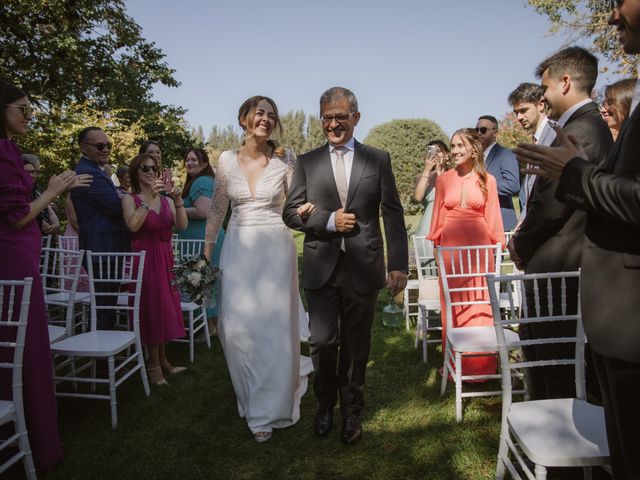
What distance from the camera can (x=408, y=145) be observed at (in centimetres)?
2017

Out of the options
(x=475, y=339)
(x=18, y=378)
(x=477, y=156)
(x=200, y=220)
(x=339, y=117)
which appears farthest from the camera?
(x=200, y=220)

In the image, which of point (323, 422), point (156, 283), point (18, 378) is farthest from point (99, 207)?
point (323, 422)

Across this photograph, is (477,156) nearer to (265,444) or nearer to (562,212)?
(562,212)

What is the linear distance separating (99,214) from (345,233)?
2811 millimetres

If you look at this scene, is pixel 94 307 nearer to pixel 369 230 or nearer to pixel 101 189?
pixel 101 189

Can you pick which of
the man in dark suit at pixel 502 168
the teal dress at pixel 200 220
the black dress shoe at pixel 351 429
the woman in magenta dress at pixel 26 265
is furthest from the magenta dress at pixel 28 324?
the man in dark suit at pixel 502 168

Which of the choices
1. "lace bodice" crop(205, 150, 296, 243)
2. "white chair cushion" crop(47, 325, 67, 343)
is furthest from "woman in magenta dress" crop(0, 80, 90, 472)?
"lace bodice" crop(205, 150, 296, 243)

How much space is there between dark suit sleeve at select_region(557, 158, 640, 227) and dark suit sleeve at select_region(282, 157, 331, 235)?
5.65 ft

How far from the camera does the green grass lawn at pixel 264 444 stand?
3.04m

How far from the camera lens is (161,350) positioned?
4898 millimetres

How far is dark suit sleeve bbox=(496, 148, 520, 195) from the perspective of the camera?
17.8 feet

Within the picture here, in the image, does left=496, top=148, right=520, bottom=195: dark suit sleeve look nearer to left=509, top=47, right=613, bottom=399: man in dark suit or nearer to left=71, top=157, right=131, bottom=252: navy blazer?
left=509, top=47, right=613, bottom=399: man in dark suit

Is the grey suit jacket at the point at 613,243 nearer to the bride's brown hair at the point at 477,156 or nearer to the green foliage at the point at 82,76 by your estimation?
the bride's brown hair at the point at 477,156

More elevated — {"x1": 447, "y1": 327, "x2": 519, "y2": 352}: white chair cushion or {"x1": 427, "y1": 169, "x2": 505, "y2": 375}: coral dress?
{"x1": 427, "y1": 169, "x2": 505, "y2": 375}: coral dress
